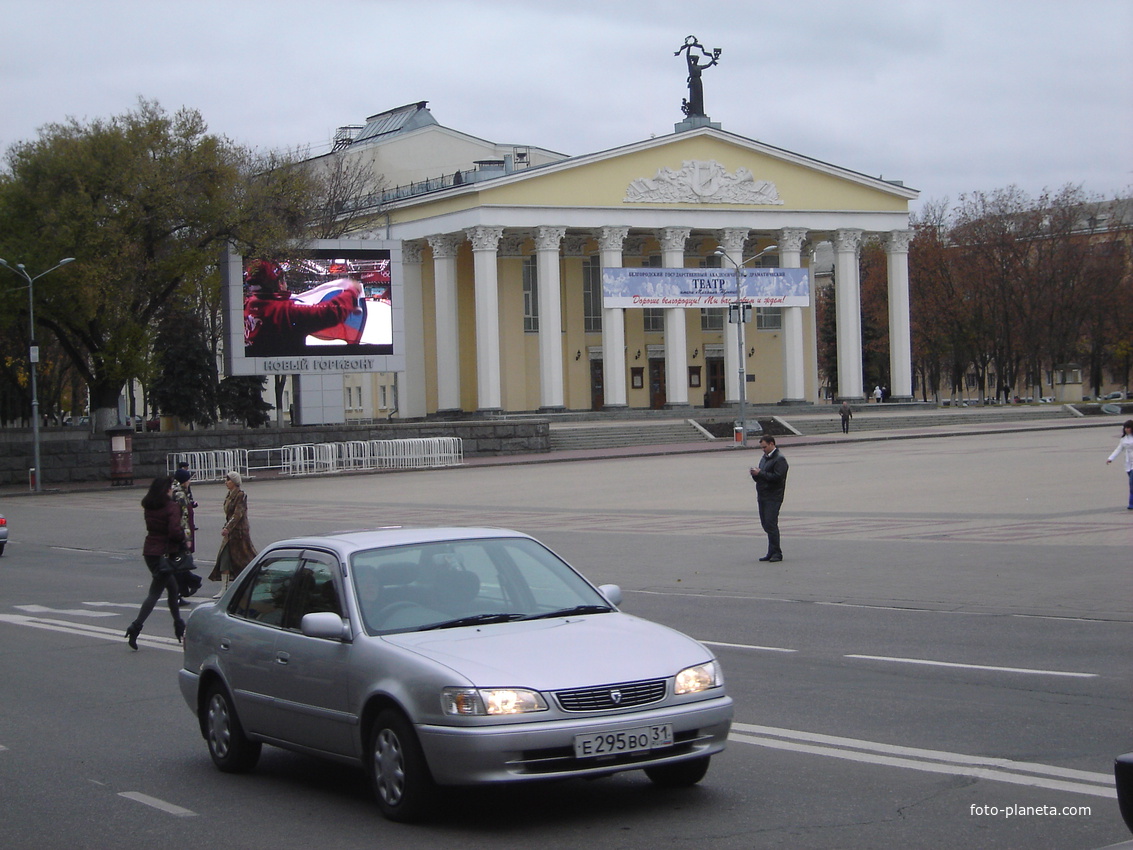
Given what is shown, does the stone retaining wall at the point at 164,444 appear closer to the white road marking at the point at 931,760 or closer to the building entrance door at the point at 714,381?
the building entrance door at the point at 714,381

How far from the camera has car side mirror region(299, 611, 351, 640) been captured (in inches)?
271

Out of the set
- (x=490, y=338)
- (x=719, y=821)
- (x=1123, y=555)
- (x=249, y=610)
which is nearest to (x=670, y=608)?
(x=1123, y=555)

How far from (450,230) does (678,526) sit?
5142 centimetres

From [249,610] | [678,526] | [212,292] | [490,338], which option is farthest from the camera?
[490,338]

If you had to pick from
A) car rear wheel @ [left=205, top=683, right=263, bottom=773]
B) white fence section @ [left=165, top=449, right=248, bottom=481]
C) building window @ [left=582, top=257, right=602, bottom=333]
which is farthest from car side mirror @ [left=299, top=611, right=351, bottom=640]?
building window @ [left=582, top=257, right=602, bottom=333]

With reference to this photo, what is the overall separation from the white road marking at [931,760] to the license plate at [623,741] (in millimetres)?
1747

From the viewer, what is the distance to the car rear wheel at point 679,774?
6.96 metres

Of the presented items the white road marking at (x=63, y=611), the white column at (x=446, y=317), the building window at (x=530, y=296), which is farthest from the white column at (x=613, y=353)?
the white road marking at (x=63, y=611)

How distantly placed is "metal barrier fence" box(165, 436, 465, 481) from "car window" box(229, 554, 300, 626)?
1615 inches

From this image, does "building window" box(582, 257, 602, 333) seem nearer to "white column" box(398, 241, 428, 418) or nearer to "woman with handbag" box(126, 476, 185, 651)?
"white column" box(398, 241, 428, 418)

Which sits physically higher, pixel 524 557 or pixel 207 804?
pixel 524 557

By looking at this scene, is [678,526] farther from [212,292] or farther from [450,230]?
[450,230]

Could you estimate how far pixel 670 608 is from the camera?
15297 millimetres

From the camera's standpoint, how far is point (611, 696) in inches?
246
